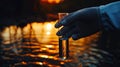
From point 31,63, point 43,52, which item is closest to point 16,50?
point 43,52

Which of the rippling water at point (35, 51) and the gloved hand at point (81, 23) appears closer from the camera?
the gloved hand at point (81, 23)

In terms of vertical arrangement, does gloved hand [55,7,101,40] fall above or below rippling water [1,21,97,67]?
above

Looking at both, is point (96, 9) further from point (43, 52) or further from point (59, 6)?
point (59, 6)

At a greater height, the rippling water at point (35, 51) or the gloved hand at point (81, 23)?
the gloved hand at point (81, 23)

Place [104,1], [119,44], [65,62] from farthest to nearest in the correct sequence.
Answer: [104,1] < [119,44] < [65,62]

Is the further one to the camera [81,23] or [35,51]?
[35,51]

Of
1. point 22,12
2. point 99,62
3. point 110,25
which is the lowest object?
point 99,62

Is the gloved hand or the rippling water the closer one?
the gloved hand

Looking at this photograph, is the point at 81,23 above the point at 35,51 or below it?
above
